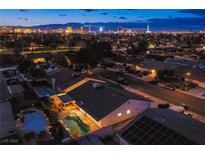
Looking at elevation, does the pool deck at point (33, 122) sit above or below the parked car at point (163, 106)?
above

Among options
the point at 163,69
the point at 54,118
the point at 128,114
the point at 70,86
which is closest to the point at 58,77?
the point at 70,86

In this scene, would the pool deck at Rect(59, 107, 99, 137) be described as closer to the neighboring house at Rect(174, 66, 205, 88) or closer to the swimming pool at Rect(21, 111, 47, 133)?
the swimming pool at Rect(21, 111, 47, 133)

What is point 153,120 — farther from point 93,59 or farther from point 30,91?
point 93,59

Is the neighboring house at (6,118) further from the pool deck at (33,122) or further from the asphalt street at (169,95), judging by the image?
the asphalt street at (169,95)

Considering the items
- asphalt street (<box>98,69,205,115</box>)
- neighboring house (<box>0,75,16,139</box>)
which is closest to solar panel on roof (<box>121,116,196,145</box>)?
neighboring house (<box>0,75,16,139</box>)

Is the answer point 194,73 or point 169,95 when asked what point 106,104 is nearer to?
point 169,95

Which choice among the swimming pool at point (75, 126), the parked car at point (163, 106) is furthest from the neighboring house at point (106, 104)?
the parked car at point (163, 106)

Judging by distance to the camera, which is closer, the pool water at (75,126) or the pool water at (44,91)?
the pool water at (75,126)
